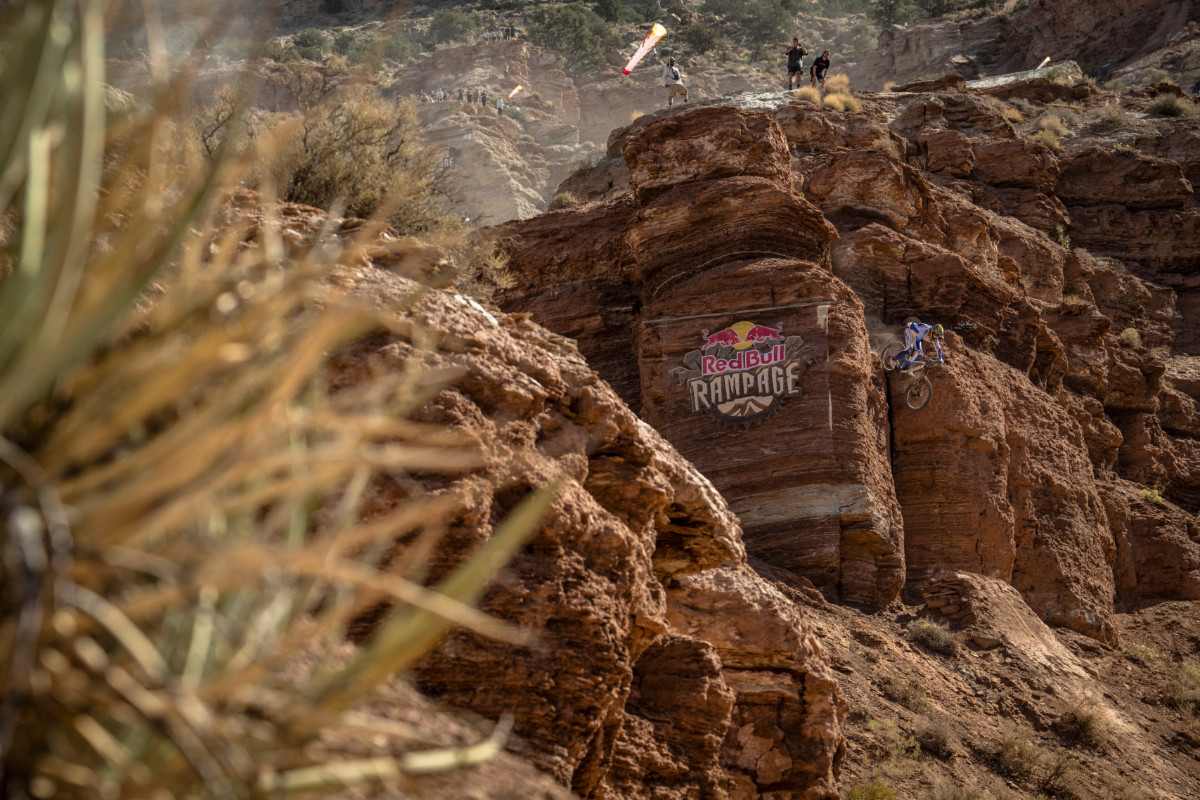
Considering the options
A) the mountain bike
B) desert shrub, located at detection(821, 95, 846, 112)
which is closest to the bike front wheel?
the mountain bike

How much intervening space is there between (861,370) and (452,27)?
62.1m

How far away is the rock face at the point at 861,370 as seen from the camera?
1482 centimetres

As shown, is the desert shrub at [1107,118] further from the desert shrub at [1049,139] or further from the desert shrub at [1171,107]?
the desert shrub at [1049,139]

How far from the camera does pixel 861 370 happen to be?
15.4 metres

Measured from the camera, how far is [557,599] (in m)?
4.62

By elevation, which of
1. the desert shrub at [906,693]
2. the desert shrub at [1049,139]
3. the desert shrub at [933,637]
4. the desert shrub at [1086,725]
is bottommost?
the desert shrub at [1086,725]

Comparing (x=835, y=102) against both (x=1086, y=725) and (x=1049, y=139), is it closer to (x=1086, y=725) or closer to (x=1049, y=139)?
(x=1049, y=139)

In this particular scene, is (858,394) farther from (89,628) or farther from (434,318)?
(89,628)

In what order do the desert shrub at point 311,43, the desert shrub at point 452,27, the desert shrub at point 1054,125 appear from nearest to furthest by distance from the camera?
the desert shrub at point 1054,125 < the desert shrub at point 311,43 < the desert shrub at point 452,27

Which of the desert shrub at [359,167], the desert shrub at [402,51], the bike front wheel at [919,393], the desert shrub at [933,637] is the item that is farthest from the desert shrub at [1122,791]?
the desert shrub at [402,51]

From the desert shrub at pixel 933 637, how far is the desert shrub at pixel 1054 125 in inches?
839

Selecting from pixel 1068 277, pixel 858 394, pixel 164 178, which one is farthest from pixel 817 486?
pixel 1068 277

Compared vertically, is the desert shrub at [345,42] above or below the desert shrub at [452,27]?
below

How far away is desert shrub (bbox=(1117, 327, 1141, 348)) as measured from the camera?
2424 cm
